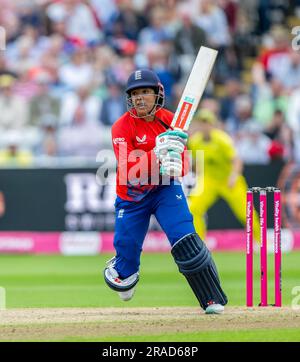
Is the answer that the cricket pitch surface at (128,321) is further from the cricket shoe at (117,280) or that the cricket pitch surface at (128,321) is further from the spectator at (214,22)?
the spectator at (214,22)

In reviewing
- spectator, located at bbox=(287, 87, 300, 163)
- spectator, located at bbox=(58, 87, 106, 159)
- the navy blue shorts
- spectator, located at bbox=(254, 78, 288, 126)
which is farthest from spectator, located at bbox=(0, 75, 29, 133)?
the navy blue shorts

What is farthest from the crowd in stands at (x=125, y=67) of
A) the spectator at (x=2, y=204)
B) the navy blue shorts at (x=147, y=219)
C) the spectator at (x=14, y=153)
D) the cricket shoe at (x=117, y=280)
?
the navy blue shorts at (x=147, y=219)

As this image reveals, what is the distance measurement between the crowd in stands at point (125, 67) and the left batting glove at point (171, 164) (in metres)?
7.38

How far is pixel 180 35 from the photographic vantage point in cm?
1577

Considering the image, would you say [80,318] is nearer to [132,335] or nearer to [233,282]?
[132,335]

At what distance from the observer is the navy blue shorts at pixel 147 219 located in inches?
281

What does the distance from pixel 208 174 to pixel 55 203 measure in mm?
2216

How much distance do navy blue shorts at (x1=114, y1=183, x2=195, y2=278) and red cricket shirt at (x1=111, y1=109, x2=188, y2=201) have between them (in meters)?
0.07

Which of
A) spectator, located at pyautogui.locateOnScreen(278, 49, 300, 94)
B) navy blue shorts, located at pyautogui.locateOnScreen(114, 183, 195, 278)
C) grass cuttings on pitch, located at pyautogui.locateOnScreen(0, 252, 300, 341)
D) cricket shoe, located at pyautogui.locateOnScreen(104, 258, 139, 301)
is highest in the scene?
spectator, located at pyautogui.locateOnScreen(278, 49, 300, 94)

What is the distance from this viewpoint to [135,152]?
725cm

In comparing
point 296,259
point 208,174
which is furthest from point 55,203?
point 296,259

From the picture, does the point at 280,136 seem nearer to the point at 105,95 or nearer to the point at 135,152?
the point at 105,95

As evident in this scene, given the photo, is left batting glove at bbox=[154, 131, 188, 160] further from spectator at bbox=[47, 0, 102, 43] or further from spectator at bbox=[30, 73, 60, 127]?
spectator at bbox=[47, 0, 102, 43]

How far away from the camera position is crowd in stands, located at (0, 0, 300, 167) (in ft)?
48.4
